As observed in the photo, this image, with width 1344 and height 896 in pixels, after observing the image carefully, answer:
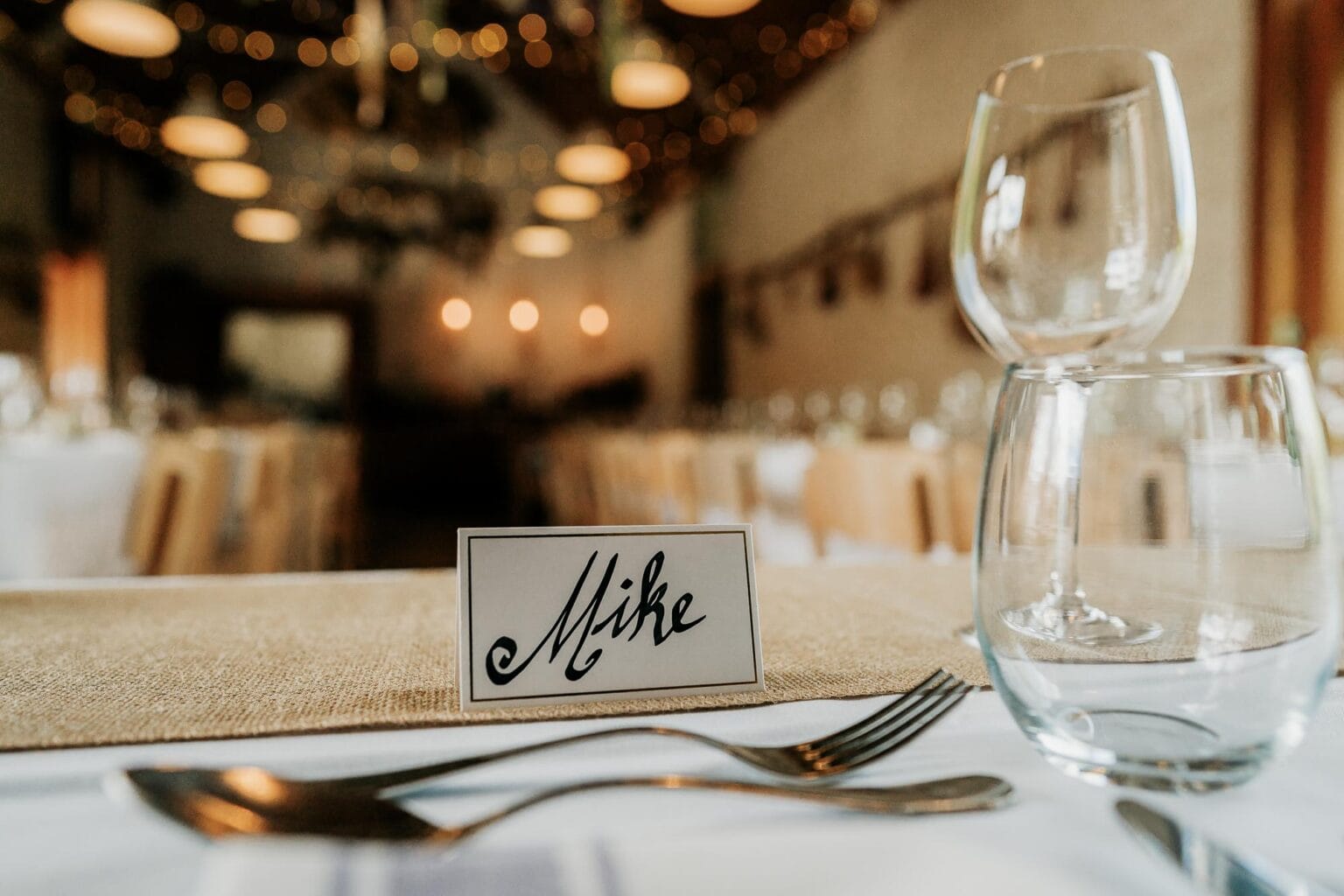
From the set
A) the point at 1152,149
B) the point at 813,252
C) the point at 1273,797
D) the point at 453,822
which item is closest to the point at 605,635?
the point at 453,822

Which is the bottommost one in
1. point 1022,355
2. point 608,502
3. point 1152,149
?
point 608,502

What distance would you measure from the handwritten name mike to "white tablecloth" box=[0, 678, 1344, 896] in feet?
0.19

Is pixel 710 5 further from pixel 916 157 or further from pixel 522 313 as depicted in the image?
pixel 522 313

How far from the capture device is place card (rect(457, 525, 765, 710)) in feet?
1.31

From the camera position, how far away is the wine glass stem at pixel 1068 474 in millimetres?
Result: 293

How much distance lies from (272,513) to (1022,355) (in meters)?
3.02

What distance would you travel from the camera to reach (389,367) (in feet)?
35.1

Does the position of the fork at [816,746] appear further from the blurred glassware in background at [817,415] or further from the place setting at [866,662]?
the blurred glassware in background at [817,415]

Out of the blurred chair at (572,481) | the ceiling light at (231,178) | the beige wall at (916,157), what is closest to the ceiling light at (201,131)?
the ceiling light at (231,178)

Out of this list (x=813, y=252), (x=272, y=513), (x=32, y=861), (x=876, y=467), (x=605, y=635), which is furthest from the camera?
(x=813, y=252)

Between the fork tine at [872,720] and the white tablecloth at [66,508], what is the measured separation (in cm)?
182

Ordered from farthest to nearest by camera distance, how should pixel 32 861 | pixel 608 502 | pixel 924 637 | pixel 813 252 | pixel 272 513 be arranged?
pixel 813 252
pixel 608 502
pixel 272 513
pixel 924 637
pixel 32 861

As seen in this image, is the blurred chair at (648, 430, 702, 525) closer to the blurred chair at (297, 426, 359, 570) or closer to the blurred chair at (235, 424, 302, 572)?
the blurred chair at (235, 424, 302, 572)

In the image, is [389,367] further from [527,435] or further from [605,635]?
[605,635]
